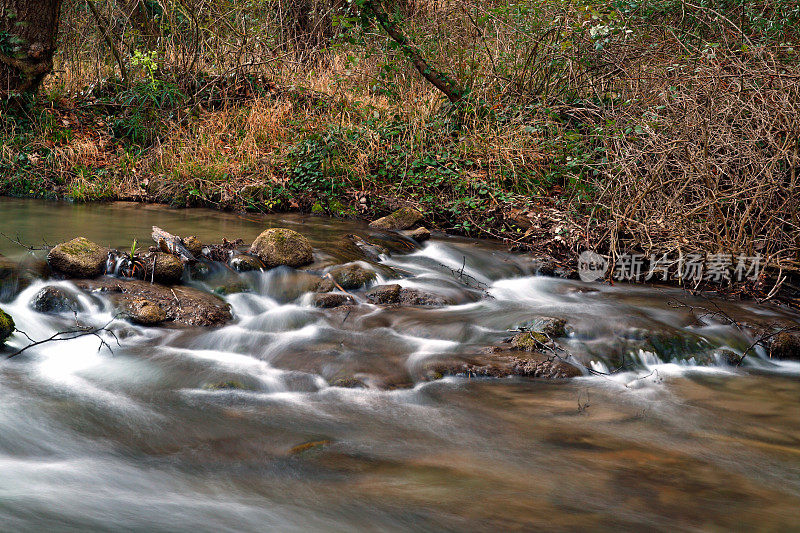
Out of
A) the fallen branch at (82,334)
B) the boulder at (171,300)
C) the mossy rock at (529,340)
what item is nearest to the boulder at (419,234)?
the boulder at (171,300)

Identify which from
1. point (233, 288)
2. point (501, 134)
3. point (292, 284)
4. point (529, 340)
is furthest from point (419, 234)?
point (529, 340)

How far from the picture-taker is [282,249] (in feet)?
21.6

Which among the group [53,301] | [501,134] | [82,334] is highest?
[501,134]

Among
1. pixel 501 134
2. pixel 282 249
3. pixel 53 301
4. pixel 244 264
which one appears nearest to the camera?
pixel 53 301

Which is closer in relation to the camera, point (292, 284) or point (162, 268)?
point (162, 268)

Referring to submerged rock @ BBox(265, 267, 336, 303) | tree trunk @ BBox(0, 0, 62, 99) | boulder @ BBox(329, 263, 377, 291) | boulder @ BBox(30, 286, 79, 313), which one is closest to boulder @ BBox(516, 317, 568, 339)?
boulder @ BBox(329, 263, 377, 291)

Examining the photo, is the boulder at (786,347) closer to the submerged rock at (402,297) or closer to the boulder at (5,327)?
the submerged rock at (402,297)

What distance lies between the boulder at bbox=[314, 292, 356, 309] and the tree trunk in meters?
8.08

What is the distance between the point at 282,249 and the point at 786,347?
4438 millimetres

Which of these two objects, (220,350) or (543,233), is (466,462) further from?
(543,233)

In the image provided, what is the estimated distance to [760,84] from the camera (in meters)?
6.79

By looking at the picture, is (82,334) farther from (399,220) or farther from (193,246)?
(399,220)

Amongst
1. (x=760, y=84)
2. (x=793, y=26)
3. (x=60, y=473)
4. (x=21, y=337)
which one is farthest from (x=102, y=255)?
(x=793, y=26)

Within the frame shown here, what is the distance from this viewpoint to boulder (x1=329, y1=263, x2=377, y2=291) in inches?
251
